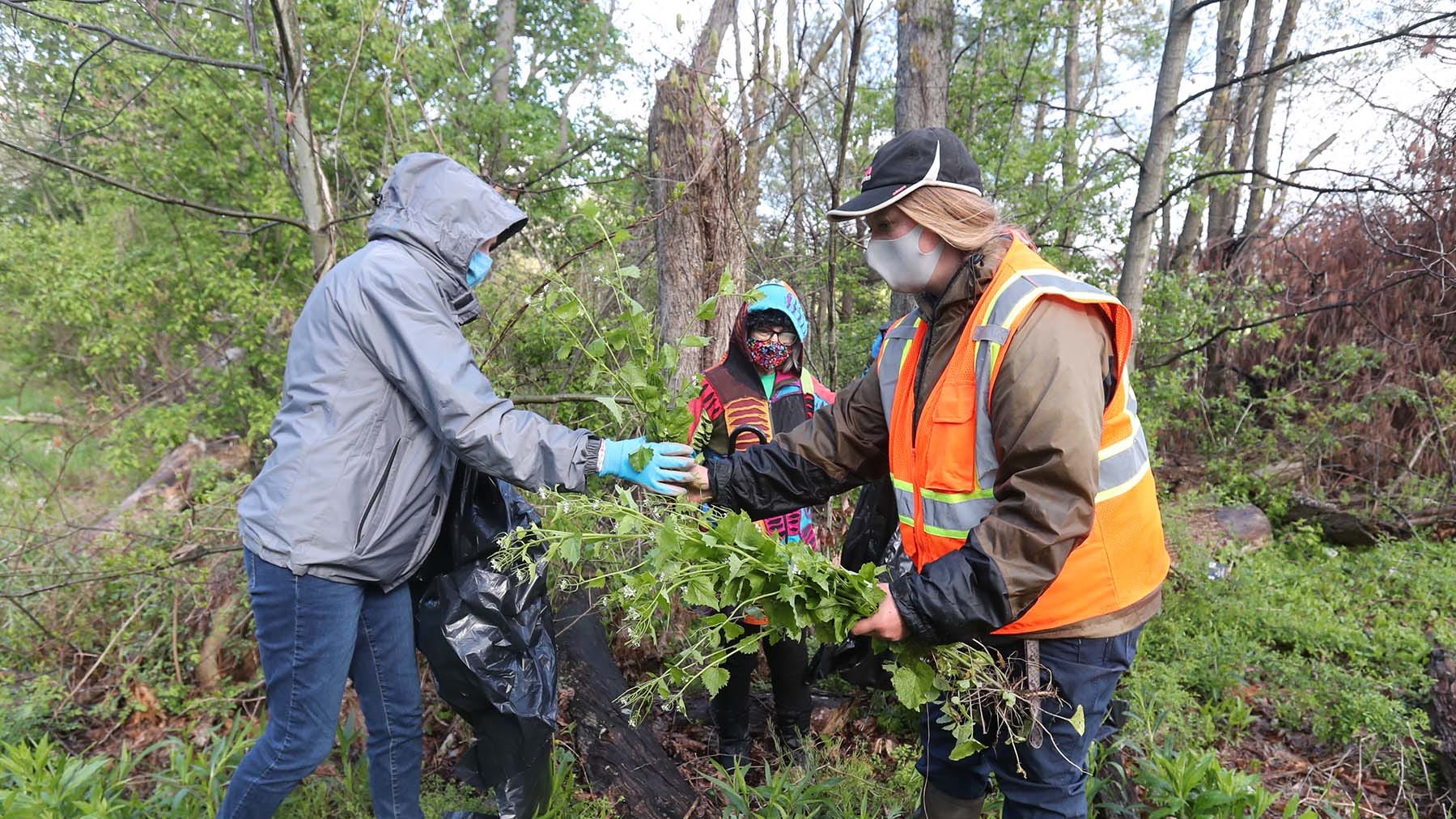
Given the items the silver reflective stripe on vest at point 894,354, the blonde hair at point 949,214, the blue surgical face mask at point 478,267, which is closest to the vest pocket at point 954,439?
the silver reflective stripe on vest at point 894,354

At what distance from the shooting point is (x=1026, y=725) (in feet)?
5.80

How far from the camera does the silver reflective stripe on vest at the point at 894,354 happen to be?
200 cm

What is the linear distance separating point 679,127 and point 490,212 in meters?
1.85

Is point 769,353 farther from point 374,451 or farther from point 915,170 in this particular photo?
point 374,451

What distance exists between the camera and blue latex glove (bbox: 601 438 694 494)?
7.23 feet

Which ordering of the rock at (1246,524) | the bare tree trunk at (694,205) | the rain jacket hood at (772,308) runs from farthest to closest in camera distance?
the rock at (1246,524) → the bare tree trunk at (694,205) → the rain jacket hood at (772,308)

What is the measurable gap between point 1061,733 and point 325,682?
203 cm

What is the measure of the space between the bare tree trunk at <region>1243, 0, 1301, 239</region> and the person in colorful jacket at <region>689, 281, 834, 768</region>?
7149 mm

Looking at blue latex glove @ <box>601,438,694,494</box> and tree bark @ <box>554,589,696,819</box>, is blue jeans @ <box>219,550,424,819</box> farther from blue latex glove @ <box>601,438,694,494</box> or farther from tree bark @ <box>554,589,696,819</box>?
blue latex glove @ <box>601,438,694,494</box>

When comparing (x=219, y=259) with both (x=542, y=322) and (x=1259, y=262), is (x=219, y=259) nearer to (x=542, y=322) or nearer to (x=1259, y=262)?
(x=542, y=322)

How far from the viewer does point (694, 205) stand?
3.80 meters

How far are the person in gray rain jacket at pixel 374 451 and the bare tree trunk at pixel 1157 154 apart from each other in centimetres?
442

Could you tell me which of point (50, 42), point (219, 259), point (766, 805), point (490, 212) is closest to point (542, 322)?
point (490, 212)

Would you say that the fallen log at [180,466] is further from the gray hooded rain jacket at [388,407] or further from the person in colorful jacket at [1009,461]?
the person in colorful jacket at [1009,461]
